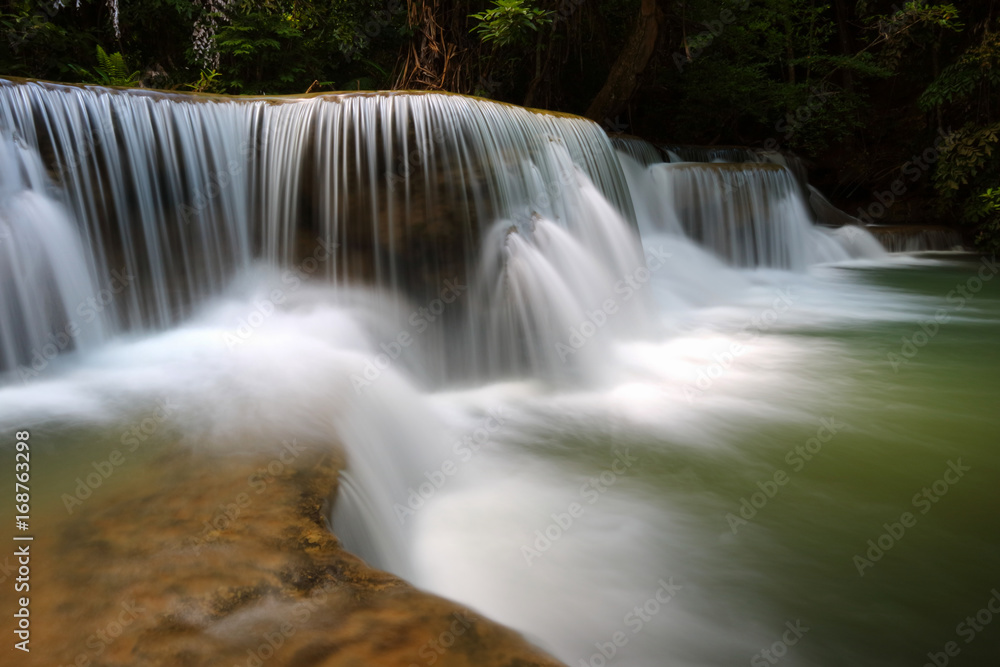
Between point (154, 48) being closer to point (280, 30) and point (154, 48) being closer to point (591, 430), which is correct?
point (280, 30)

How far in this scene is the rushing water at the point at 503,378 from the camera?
2.54m

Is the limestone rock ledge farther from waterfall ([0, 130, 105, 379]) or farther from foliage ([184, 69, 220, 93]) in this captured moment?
foliage ([184, 69, 220, 93])

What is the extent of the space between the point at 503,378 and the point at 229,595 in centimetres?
363

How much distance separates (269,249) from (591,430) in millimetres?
3253

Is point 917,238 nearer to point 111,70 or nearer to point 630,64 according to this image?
point 630,64

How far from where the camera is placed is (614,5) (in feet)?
38.2

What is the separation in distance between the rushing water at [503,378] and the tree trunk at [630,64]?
3967 millimetres

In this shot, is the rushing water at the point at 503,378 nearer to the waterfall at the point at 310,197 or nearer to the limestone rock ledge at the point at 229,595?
the waterfall at the point at 310,197

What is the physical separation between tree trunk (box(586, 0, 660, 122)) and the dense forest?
2cm

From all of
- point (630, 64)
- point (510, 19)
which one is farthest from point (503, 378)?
point (630, 64)

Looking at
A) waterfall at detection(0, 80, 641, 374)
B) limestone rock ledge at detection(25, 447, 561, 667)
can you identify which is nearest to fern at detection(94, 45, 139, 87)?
waterfall at detection(0, 80, 641, 374)

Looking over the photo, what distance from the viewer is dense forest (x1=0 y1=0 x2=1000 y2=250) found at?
9594 millimetres

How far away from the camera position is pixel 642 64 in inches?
412

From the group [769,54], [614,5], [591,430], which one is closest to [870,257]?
[769,54]
